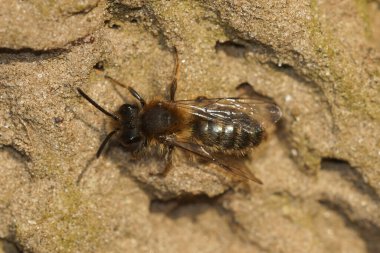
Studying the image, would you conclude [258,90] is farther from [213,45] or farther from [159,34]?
[159,34]

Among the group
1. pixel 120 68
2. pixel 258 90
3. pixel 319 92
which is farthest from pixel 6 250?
Answer: pixel 319 92

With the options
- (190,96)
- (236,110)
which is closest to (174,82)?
(190,96)

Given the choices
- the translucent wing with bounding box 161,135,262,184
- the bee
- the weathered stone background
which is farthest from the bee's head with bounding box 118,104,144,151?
the translucent wing with bounding box 161,135,262,184

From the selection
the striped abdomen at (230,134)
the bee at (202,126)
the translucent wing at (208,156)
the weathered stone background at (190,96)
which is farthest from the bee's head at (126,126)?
the striped abdomen at (230,134)

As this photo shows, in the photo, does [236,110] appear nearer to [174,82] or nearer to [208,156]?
[208,156]

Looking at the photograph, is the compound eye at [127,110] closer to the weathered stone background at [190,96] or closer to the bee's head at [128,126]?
the bee's head at [128,126]
